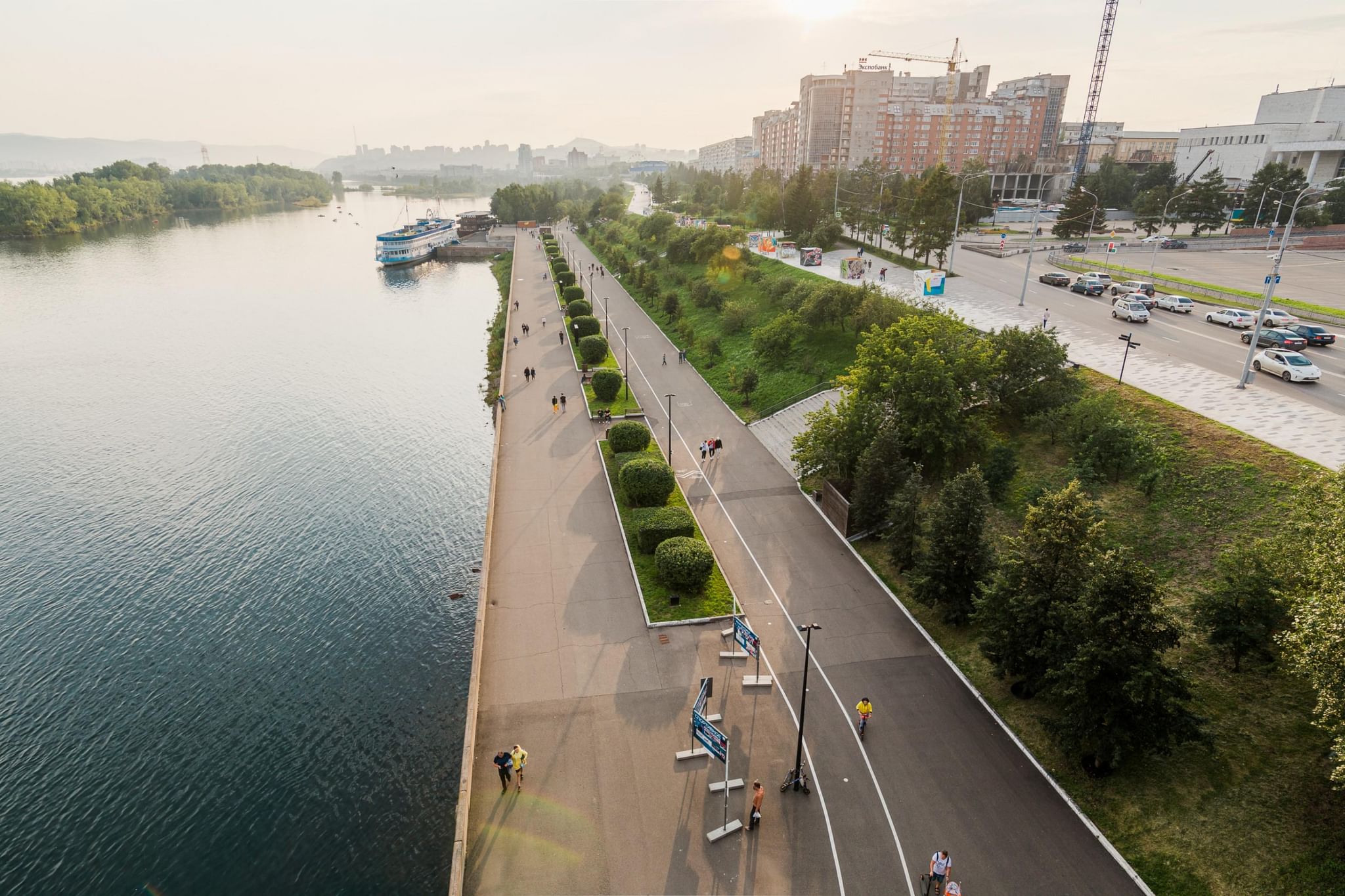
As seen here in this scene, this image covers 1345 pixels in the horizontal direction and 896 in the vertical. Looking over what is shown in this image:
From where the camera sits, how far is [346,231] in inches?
6334

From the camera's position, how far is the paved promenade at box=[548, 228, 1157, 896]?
15.8m

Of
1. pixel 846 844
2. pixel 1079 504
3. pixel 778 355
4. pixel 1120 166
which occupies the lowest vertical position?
pixel 846 844

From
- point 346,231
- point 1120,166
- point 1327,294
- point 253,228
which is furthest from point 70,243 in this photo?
point 1120,166

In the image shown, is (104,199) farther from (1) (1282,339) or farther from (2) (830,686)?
(1) (1282,339)

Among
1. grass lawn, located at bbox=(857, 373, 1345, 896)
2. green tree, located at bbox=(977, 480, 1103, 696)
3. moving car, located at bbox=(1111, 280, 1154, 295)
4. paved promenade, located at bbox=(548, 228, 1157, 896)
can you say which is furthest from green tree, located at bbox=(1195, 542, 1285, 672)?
moving car, located at bbox=(1111, 280, 1154, 295)

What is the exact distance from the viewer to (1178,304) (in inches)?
1844

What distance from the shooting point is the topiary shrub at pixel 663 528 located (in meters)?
27.4

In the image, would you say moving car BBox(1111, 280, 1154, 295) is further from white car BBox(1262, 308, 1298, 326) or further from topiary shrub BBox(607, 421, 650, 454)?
topiary shrub BBox(607, 421, 650, 454)

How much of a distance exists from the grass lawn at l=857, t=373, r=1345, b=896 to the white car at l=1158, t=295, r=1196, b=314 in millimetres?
25268

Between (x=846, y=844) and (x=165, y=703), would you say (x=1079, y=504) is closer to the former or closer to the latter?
(x=846, y=844)

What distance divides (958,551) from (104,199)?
183487mm

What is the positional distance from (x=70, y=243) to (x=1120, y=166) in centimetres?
18421

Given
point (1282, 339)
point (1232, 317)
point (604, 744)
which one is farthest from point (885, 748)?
point (1232, 317)

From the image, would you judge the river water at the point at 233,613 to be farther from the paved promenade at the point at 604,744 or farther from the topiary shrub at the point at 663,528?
the topiary shrub at the point at 663,528
